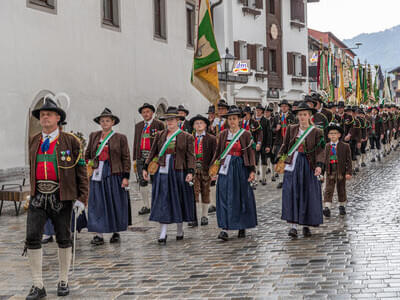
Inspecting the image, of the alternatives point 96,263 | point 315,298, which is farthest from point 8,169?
point 315,298

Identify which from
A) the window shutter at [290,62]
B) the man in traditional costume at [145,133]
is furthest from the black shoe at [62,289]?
the window shutter at [290,62]

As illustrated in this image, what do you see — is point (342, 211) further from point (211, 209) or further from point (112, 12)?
point (112, 12)

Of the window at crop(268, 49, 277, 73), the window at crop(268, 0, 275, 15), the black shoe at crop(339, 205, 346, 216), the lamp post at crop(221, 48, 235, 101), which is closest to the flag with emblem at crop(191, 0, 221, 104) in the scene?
the black shoe at crop(339, 205, 346, 216)

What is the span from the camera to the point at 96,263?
798 cm

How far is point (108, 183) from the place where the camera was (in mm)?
9172

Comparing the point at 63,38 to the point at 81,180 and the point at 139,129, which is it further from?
the point at 81,180

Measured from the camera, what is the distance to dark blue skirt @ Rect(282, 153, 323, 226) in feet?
30.1

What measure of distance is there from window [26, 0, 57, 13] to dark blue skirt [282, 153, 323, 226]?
8578mm

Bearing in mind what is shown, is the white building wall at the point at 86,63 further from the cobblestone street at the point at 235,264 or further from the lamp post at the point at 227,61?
the cobblestone street at the point at 235,264

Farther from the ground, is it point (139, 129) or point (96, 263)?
point (139, 129)

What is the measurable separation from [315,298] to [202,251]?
280cm

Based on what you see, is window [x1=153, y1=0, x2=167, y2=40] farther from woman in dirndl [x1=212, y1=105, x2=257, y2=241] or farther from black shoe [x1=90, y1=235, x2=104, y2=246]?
black shoe [x1=90, y1=235, x2=104, y2=246]

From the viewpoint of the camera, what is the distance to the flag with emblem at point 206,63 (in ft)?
41.6

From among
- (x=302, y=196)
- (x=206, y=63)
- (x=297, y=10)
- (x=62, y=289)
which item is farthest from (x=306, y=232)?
(x=297, y=10)
